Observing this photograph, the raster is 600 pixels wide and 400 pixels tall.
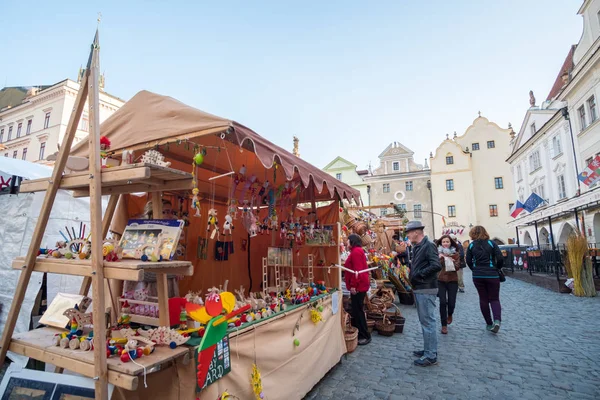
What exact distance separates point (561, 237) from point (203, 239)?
21494mm

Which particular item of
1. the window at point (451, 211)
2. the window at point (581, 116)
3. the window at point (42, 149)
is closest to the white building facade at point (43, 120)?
the window at point (42, 149)

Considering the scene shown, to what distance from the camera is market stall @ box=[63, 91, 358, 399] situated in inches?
92.9

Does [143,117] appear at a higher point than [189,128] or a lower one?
higher

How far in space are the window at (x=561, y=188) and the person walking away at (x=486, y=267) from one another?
52.9 ft

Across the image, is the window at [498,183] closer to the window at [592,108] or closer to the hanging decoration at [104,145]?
the window at [592,108]

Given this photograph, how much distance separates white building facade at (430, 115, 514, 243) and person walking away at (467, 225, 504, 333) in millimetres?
24307

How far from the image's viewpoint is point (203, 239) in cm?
455

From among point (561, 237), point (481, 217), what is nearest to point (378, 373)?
point (561, 237)

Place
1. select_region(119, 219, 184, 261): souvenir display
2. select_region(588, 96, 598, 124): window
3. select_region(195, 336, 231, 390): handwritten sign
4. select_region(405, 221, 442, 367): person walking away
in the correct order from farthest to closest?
select_region(588, 96, 598, 124): window, select_region(405, 221, 442, 367): person walking away, select_region(195, 336, 231, 390): handwritten sign, select_region(119, 219, 184, 261): souvenir display

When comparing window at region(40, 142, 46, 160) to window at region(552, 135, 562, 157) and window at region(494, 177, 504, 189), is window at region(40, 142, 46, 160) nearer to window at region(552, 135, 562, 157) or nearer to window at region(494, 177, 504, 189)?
window at region(552, 135, 562, 157)

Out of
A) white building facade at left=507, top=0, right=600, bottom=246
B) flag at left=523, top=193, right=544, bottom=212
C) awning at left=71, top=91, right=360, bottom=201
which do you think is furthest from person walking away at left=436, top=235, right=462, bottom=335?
flag at left=523, top=193, right=544, bottom=212

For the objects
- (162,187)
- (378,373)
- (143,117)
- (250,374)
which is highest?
(143,117)

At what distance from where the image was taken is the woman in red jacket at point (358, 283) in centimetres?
476

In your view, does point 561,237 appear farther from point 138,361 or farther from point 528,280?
point 138,361
